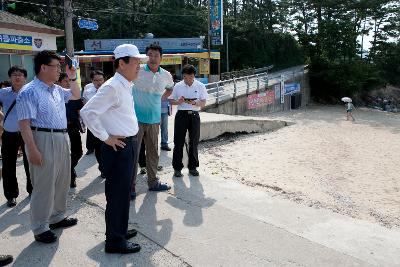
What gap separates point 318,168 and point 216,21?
20916mm

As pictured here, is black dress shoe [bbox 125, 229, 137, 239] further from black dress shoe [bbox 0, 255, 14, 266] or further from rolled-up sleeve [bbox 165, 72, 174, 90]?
rolled-up sleeve [bbox 165, 72, 174, 90]

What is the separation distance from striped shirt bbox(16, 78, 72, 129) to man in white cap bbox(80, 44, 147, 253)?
508 mm

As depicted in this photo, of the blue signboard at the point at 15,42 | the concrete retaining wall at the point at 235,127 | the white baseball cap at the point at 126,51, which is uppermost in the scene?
the blue signboard at the point at 15,42

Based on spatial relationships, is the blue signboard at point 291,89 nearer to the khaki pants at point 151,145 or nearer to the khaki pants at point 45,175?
the khaki pants at point 151,145

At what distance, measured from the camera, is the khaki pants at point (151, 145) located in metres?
4.70

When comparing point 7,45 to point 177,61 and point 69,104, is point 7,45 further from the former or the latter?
point 177,61

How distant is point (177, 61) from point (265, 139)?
15521 mm

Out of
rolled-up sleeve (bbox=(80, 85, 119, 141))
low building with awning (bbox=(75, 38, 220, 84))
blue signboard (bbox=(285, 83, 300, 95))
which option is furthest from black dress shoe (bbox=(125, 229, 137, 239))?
blue signboard (bbox=(285, 83, 300, 95))

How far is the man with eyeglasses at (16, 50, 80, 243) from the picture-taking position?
3240 mm

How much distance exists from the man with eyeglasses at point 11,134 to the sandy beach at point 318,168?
3.18 metres

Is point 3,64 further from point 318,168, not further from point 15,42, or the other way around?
point 318,168

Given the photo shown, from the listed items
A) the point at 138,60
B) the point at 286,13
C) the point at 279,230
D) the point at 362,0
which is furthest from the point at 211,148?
the point at 286,13

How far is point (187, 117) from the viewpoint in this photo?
18.5 feet

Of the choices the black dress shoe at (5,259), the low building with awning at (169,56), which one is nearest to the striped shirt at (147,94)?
the black dress shoe at (5,259)
